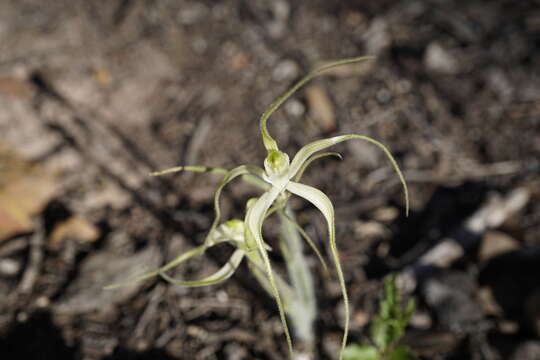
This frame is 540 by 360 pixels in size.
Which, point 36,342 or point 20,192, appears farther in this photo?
point 20,192

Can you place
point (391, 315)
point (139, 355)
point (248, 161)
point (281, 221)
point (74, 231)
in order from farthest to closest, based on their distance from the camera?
point (248, 161)
point (74, 231)
point (139, 355)
point (391, 315)
point (281, 221)

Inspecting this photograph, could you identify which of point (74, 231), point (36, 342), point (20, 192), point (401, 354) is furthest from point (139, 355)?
point (20, 192)

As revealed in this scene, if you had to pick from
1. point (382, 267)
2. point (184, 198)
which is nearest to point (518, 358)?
point (382, 267)

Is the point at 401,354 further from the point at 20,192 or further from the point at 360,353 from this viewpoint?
the point at 20,192

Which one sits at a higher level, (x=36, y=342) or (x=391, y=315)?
(x=36, y=342)

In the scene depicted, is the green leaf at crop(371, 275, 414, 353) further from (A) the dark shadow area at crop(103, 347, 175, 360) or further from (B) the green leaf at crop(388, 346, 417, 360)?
(A) the dark shadow area at crop(103, 347, 175, 360)

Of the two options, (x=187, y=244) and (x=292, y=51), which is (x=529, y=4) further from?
(x=187, y=244)

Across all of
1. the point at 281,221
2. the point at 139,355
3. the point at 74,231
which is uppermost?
the point at 281,221
